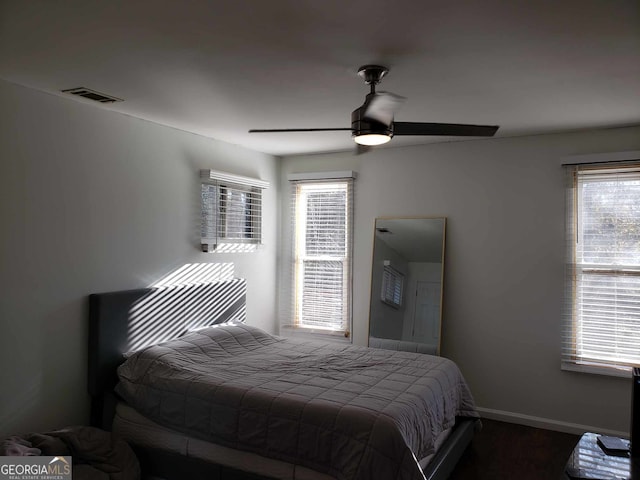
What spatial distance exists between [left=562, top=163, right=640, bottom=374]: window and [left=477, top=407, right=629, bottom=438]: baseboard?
0.49m

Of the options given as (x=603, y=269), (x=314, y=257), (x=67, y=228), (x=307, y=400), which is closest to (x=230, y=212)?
(x=314, y=257)

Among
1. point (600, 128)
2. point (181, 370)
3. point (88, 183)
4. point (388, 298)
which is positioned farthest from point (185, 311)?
point (600, 128)

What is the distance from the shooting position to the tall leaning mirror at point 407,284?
15.4 ft

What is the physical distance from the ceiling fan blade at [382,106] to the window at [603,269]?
2.39 m

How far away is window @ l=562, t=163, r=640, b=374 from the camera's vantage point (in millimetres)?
3967

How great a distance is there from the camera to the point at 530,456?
3689 millimetres

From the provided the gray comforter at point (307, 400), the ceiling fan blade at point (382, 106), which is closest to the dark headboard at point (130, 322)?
the gray comforter at point (307, 400)

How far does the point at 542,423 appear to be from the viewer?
426 cm

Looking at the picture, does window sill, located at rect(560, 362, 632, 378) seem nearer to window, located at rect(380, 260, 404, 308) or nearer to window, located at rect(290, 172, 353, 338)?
window, located at rect(380, 260, 404, 308)

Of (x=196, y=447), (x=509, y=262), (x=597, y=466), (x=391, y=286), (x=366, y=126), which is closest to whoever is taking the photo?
(x=597, y=466)

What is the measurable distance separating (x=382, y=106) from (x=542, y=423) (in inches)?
130

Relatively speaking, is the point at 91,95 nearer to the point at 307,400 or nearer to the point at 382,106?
the point at 382,106
